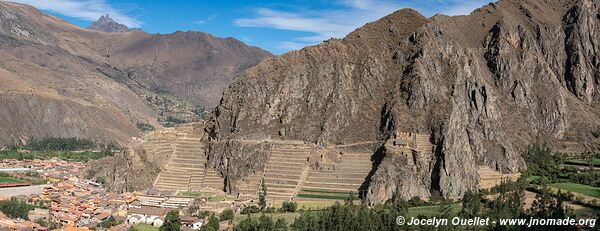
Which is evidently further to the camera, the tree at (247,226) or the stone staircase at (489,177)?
the stone staircase at (489,177)

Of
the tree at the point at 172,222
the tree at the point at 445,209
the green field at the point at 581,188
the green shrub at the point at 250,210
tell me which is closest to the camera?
the tree at the point at 445,209

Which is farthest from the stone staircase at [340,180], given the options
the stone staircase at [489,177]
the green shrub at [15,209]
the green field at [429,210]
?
the green shrub at [15,209]

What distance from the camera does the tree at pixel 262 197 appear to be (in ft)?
355

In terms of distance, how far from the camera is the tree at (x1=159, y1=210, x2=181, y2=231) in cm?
9288

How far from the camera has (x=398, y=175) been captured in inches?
4500

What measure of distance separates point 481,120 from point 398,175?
28.5 metres

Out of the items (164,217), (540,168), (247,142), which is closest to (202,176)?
(247,142)

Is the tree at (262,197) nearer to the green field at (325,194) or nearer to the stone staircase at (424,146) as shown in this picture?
the green field at (325,194)

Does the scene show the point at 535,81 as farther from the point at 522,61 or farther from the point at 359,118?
the point at 359,118

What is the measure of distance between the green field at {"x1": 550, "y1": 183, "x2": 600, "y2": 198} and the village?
54468 mm

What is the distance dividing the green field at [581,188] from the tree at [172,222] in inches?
2548

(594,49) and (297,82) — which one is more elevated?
(594,49)

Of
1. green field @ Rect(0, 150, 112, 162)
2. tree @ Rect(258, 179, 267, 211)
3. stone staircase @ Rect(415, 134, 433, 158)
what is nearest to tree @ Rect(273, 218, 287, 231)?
tree @ Rect(258, 179, 267, 211)

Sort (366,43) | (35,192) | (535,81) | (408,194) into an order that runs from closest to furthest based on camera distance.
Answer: (408,194)
(35,192)
(366,43)
(535,81)
